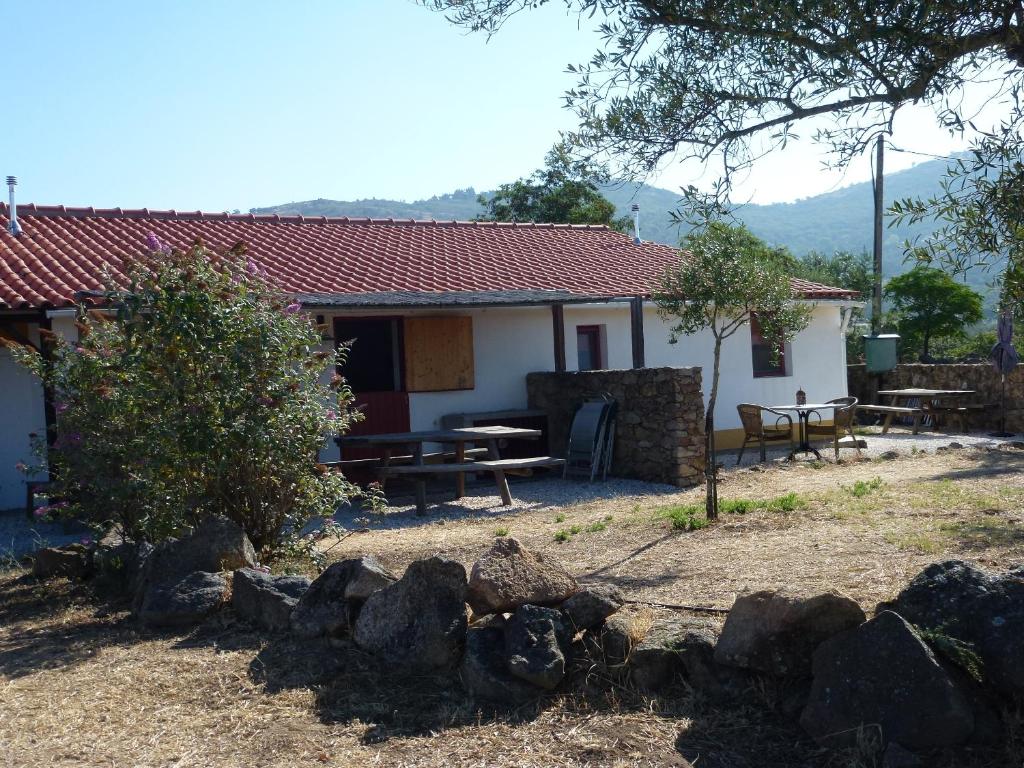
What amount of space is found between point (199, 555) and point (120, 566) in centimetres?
105

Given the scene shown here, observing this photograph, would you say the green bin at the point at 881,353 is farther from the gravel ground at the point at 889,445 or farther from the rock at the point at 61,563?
the rock at the point at 61,563

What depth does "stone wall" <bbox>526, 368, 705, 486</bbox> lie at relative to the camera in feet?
39.7

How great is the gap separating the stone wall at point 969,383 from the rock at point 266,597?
53.3 ft

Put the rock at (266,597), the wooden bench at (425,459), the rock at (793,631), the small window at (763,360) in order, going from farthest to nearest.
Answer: the small window at (763,360), the wooden bench at (425,459), the rock at (266,597), the rock at (793,631)

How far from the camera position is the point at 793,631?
429 cm

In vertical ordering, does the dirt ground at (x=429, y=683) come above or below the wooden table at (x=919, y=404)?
below

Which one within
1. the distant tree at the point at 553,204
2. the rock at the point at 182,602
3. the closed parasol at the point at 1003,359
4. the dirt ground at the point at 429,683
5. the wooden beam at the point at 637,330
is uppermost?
the distant tree at the point at 553,204

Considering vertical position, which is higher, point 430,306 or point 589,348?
point 430,306

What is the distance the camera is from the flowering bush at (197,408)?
6.89m

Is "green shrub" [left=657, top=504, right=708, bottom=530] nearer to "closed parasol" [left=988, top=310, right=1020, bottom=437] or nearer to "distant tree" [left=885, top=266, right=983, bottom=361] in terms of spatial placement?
"closed parasol" [left=988, top=310, right=1020, bottom=437]

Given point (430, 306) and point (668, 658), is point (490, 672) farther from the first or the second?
point (430, 306)

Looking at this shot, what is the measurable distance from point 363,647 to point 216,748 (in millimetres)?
1143

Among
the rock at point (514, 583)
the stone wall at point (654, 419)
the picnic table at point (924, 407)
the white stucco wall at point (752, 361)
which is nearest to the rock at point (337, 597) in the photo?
the rock at point (514, 583)

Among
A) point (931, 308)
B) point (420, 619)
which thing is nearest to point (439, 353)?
point (420, 619)
